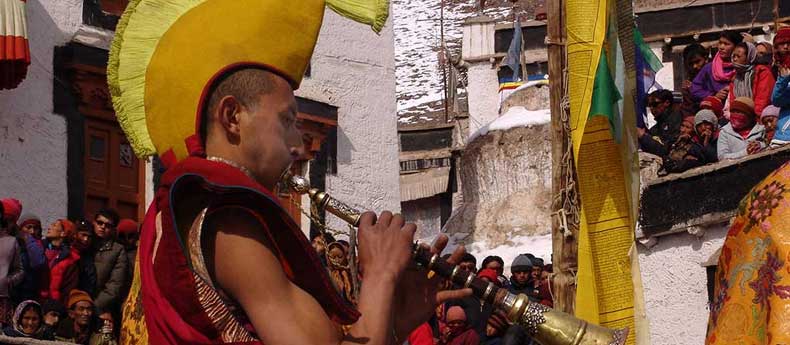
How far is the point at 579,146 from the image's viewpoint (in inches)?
344

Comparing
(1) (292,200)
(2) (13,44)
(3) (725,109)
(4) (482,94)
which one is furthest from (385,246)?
(4) (482,94)

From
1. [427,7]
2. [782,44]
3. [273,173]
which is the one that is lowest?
[273,173]

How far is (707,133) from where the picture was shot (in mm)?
12102

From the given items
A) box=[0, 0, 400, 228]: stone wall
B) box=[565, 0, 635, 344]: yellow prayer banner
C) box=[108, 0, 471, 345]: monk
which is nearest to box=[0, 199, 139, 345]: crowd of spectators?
box=[0, 0, 400, 228]: stone wall

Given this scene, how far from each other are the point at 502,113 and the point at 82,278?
959 centimetres

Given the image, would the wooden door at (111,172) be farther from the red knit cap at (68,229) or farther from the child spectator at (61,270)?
the child spectator at (61,270)

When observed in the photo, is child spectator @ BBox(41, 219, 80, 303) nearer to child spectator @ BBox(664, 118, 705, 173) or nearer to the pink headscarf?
child spectator @ BBox(664, 118, 705, 173)

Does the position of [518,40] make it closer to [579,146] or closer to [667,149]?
[667,149]

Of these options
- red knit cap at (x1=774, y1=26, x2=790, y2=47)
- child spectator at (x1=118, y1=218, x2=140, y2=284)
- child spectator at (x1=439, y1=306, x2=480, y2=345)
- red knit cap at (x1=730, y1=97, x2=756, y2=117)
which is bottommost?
child spectator at (x1=439, y1=306, x2=480, y2=345)

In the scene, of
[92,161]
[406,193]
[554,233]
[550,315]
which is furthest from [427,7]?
[550,315]

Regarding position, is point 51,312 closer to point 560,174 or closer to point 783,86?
point 560,174

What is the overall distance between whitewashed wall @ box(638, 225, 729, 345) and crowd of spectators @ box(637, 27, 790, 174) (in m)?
0.60

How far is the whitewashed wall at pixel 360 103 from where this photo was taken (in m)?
16.6

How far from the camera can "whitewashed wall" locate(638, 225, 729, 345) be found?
41.0ft
